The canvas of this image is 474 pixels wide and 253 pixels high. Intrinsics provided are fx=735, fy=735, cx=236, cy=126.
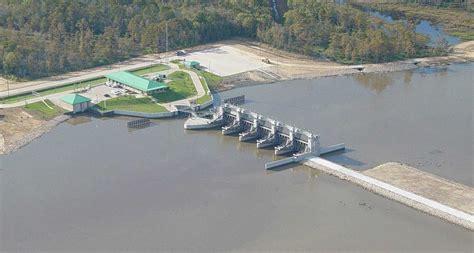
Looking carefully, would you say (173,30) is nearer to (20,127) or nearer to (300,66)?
(300,66)

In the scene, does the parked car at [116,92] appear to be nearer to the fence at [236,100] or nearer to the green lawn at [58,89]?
the green lawn at [58,89]

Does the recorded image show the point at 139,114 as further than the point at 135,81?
No

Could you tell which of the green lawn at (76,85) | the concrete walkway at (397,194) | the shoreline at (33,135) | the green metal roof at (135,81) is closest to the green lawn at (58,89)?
the green lawn at (76,85)

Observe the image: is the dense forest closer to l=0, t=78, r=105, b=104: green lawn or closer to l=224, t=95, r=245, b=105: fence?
l=0, t=78, r=105, b=104: green lawn

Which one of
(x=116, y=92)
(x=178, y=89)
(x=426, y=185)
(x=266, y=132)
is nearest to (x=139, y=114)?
(x=116, y=92)

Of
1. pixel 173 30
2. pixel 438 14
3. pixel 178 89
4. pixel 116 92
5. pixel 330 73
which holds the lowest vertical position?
pixel 116 92

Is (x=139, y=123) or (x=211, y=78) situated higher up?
(x=211, y=78)
